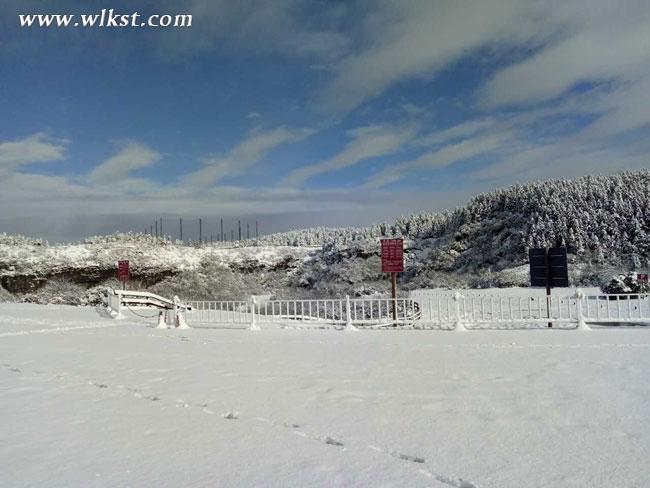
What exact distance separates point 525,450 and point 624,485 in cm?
71

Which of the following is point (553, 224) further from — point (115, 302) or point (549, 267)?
point (115, 302)

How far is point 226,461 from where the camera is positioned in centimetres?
353

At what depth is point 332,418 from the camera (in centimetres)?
461

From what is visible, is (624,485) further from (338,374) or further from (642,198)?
(642,198)

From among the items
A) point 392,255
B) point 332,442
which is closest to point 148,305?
point 392,255

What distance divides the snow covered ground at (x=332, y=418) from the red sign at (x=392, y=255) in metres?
6.57

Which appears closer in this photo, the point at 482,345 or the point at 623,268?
the point at 482,345

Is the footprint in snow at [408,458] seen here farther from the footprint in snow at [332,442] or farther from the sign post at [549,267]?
the sign post at [549,267]

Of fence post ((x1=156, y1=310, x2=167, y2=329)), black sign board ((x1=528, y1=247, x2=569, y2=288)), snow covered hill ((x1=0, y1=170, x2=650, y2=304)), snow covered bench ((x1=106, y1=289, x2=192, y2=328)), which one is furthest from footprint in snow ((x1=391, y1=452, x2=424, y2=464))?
snow covered hill ((x1=0, y1=170, x2=650, y2=304))

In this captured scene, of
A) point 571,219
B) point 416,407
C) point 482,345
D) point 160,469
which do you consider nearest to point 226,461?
point 160,469

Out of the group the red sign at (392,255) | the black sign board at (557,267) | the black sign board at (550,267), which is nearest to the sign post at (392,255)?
the red sign at (392,255)

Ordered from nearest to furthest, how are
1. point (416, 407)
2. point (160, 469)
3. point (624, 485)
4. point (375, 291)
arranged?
1. point (624, 485)
2. point (160, 469)
3. point (416, 407)
4. point (375, 291)

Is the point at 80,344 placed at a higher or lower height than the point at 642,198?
lower

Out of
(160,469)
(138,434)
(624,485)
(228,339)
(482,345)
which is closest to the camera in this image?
(624,485)
